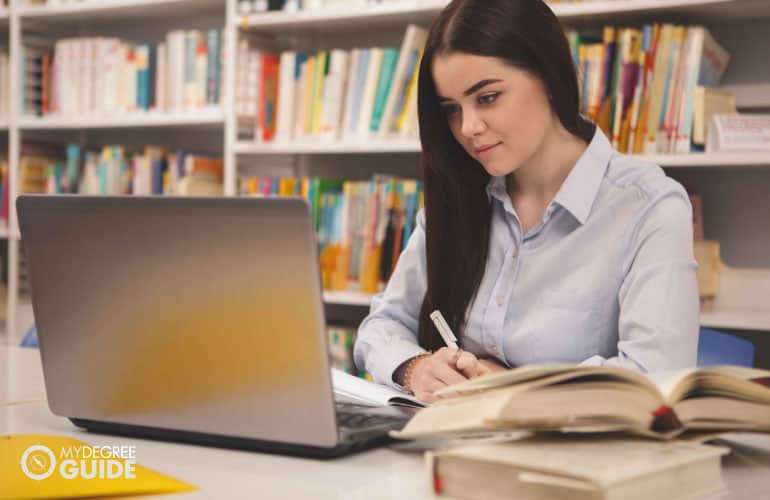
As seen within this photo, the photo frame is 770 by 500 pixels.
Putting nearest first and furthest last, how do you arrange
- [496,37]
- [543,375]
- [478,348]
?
1. [543,375]
2. [496,37]
3. [478,348]

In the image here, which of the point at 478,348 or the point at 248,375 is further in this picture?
the point at 478,348

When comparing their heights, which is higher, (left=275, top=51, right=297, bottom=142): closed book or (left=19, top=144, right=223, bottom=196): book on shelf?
(left=275, top=51, right=297, bottom=142): closed book

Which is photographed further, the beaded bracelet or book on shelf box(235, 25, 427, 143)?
book on shelf box(235, 25, 427, 143)

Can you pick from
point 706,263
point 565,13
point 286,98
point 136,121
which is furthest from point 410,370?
point 136,121

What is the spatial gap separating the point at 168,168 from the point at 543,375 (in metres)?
2.66

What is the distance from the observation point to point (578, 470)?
674mm

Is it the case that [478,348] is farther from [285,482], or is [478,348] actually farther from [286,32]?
[286,32]

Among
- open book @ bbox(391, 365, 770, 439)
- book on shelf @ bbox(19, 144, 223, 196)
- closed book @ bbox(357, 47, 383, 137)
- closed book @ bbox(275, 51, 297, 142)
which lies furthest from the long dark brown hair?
book on shelf @ bbox(19, 144, 223, 196)

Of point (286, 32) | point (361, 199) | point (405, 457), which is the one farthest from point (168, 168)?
point (405, 457)

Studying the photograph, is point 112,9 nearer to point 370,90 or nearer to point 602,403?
point 370,90

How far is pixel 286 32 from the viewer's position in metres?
3.07

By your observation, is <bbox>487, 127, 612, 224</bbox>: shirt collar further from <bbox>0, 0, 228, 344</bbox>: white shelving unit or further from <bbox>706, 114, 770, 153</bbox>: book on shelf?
<bbox>0, 0, 228, 344</bbox>: white shelving unit

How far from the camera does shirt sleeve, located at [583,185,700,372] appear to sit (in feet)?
4.20

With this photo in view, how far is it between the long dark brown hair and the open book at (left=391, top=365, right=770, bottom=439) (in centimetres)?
70
